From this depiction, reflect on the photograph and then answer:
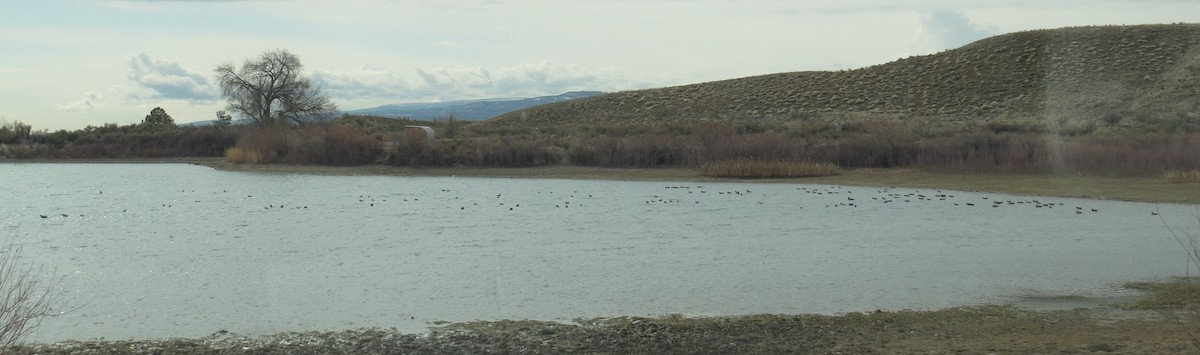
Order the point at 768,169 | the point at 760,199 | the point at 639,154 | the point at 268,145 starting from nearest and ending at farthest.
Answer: the point at 760,199
the point at 768,169
the point at 639,154
the point at 268,145

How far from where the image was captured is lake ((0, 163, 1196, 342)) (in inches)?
413

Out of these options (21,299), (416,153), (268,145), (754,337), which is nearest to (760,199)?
(754,337)

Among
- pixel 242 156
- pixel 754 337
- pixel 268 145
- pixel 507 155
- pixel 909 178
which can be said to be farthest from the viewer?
pixel 242 156

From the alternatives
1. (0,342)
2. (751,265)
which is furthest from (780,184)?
(0,342)

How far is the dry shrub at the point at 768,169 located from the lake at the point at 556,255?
22.3ft

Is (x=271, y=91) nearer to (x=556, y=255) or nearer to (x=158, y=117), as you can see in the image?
(x=158, y=117)

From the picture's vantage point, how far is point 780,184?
96.7ft

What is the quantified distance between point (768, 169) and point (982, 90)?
40.6 m

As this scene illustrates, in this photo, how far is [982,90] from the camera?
6812cm

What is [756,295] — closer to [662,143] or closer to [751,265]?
[751,265]

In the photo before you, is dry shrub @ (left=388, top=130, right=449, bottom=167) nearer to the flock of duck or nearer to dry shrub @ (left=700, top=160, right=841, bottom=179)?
dry shrub @ (left=700, top=160, right=841, bottom=179)

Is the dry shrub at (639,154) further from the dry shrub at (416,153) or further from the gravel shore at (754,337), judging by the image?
the gravel shore at (754,337)

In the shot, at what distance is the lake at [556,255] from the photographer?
10.5m

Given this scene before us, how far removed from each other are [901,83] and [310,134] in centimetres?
4355
